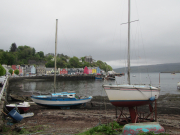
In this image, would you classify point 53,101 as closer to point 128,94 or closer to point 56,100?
point 56,100

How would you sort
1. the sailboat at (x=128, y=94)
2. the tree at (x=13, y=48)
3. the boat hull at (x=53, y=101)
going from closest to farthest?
the sailboat at (x=128, y=94), the boat hull at (x=53, y=101), the tree at (x=13, y=48)

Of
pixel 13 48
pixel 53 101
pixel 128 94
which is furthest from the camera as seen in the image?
pixel 13 48

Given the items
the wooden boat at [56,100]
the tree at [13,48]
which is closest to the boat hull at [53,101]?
the wooden boat at [56,100]

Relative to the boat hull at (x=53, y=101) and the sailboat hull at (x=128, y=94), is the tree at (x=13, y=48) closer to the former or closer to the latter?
the boat hull at (x=53, y=101)

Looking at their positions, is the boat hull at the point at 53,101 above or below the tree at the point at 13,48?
below

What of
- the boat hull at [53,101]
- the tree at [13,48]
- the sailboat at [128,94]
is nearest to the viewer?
the sailboat at [128,94]

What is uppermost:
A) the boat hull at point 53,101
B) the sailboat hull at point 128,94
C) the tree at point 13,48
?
the tree at point 13,48

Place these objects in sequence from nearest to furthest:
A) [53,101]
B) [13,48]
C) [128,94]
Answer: [128,94] < [53,101] < [13,48]

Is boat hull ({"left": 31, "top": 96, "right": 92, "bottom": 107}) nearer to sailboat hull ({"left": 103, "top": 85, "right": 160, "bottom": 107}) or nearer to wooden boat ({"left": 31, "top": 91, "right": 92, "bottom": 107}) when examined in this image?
wooden boat ({"left": 31, "top": 91, "right": 92, "bottom": 107})

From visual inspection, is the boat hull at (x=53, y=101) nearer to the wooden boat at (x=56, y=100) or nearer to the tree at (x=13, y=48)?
the wooden boat at (x=56, y=100)

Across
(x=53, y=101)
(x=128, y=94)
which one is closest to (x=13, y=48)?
(x=53, y=101)

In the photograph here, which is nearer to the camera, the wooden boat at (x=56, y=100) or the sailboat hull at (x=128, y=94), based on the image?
the sailboat hull at (x=128, y=94)

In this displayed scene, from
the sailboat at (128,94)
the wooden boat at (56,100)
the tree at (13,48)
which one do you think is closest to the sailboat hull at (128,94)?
the sailboat at (128,94)

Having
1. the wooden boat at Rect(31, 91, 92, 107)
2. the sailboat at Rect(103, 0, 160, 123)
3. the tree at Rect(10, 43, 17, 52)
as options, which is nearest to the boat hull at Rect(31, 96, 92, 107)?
the wooden boat at Rect(31, 91, 92, 107)
